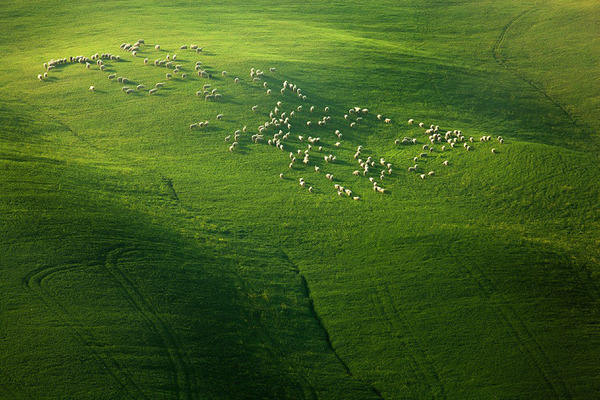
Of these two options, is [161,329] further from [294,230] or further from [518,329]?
[518,329]

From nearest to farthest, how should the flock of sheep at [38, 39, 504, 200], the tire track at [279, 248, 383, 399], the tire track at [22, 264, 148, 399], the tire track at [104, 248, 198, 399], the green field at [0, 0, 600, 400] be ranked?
the tire track at [22, 264, 148, 399], the tire track at [104, 248, 198, 399], the green field at [0, 0, 600, 400], the tire track at [279, 248, 383, 399], the flock of sheep at [38, 39, 504, 200]

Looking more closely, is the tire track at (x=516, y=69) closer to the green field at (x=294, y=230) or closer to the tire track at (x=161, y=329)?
the green field at (x=294, y=230)

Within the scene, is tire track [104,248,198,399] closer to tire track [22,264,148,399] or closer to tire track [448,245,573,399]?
tire track [22,264,148,399]

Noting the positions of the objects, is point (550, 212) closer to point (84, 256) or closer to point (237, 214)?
point (237, 214)

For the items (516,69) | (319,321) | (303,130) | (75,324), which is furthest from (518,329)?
(516,69)

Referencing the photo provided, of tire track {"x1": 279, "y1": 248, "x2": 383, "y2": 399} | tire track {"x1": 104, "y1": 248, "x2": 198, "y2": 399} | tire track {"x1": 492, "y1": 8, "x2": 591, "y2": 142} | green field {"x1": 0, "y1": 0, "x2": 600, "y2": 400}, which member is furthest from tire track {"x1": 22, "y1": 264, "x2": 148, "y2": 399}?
tire track {"x1": 492, "y1": 8, "x2": 591, "y2": 142}

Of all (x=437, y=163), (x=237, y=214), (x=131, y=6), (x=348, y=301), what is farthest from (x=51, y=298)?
(x=131, y=6)

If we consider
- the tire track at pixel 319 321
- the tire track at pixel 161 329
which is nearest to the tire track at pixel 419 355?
the tire track at pixel 319 321
